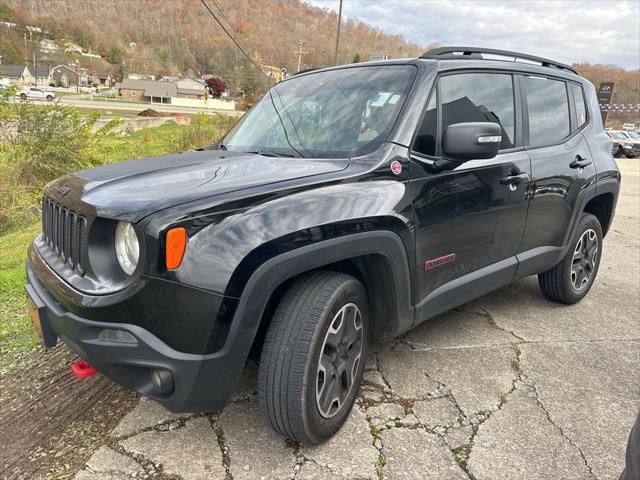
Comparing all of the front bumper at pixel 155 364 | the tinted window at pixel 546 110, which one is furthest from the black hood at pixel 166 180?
the tinted window at pixel 546 110

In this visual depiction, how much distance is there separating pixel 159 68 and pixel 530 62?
101 m

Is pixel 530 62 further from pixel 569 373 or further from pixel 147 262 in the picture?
pixel 147 262

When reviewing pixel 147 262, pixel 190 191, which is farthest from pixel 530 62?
pixel 147 262

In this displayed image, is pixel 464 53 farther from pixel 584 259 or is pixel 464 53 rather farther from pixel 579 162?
pixel 584 259

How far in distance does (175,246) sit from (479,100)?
213 cm

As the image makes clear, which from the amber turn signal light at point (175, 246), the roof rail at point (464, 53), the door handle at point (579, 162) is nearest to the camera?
the amber turn signal light at point (175, 246)

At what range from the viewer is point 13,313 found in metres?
3.57

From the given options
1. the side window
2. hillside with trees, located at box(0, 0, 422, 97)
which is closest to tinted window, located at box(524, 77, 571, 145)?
the side window

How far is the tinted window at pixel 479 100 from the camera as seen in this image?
107 inches

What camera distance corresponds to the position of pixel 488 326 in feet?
11.8

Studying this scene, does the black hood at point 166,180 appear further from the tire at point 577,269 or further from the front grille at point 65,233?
the tire at point 577,269

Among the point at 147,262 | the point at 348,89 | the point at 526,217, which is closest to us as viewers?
the point at 147,262

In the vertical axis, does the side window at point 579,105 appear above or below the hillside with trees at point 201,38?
below

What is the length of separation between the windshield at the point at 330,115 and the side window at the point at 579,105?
1.89m
